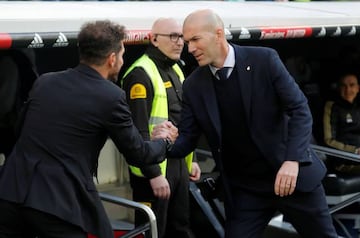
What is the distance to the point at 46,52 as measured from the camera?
4.87m

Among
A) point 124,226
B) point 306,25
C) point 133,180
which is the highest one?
point 306,25

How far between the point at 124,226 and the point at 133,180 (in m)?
0.47

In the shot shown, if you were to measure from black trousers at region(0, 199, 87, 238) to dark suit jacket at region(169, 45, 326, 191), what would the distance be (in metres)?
0.81

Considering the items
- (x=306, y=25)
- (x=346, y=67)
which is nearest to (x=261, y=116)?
(x=306, y=25)

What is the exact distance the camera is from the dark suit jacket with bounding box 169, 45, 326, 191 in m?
3.32

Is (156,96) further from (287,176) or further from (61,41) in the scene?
(287,176)

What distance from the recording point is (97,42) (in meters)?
2.96

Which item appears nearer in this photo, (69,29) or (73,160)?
(73,160)

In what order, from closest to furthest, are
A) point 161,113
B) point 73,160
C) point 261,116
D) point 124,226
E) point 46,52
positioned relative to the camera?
point 73,160
point 261,116
point 161,113
point 124,226
point 46,52

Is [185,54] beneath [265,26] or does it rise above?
beneath

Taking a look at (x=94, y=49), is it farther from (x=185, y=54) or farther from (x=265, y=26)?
(x=185, y=54)

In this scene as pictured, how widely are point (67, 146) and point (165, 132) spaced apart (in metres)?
0.71

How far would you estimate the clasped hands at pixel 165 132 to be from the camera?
348 centimetres

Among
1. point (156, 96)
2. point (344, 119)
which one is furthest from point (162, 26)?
point (344, 119)
